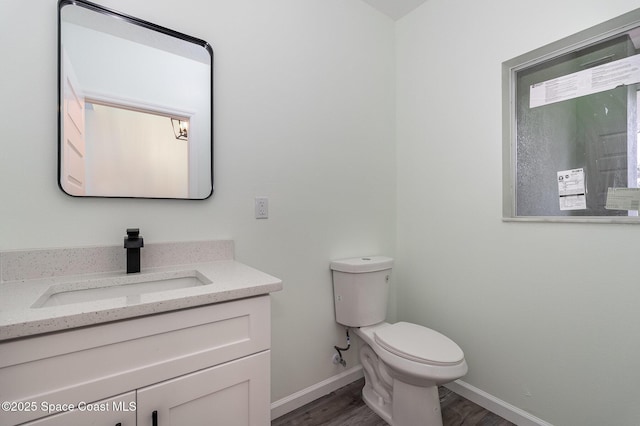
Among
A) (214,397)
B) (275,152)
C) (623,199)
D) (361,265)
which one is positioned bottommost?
(214,397)

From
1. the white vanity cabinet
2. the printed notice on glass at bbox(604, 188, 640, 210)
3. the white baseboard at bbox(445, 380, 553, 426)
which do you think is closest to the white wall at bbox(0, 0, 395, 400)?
the white vanity cabinet

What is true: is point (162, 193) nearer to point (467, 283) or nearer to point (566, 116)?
point (467, 283)

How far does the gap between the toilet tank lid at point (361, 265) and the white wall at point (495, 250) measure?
39 cm

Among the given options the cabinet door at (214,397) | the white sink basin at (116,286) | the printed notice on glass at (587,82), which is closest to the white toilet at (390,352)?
the cabinet door at (214,397)

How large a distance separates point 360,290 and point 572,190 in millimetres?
1180

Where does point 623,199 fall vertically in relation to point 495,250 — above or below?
above

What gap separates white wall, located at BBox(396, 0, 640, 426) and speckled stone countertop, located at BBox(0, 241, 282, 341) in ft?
4.23

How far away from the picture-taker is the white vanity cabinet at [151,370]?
26.6 inches

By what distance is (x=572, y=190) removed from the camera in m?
1.42

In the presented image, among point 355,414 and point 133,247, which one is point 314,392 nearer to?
point 355,414

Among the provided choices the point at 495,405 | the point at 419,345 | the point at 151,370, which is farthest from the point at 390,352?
the point at 151,370

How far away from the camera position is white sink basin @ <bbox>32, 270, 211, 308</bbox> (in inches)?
39.3

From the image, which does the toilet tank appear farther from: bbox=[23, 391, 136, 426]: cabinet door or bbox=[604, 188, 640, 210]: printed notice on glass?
bbox=[23, 391, 136, 426]: cabinet door

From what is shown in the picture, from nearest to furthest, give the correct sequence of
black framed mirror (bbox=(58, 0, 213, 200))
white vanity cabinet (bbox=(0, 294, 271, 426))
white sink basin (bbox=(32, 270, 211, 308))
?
white vanity cabinet (bbox=(0, 294, 271, 426)) < white sink basin (bbox=(32, 270, 211, 308)) < black framed mirror (bbox=(58, 0, 213, 200))
